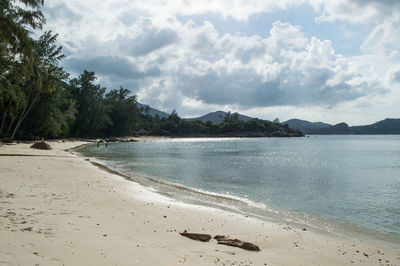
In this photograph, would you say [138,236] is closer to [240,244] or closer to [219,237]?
[219,237]

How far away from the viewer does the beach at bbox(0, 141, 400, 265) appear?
5.14 metres

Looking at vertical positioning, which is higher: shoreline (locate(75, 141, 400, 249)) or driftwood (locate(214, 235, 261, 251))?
driftwood (locate(214, 235, 261, 251))

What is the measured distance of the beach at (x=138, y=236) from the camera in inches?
202

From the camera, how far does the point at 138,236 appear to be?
6805mm

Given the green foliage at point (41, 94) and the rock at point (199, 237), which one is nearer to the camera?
the rock at point (199, 237)

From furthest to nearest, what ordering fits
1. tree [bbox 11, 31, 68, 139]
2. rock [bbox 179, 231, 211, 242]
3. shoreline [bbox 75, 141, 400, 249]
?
tree [bbox 11, 31, 68, 139]
shoreline [bbox 75, 141, 400, 249]
rock [bbox 179, 231, 211, 242]

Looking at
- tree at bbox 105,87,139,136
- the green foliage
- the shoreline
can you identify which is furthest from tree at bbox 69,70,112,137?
the shoreline

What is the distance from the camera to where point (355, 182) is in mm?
22188

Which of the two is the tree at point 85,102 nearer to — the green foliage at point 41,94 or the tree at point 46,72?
the green foliage at point 41,94

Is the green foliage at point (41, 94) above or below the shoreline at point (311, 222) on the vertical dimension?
above

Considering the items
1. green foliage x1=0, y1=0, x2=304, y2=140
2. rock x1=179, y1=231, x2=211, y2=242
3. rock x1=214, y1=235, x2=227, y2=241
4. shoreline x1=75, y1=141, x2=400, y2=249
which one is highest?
green foliage x1=0, y1=0, x2=304, y2=140

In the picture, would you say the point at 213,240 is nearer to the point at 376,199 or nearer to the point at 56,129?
the point at 376,199

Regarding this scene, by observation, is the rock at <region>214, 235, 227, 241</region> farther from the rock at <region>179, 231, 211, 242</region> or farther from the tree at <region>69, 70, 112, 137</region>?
the tree at <region>69, 70, 112, 137</region>

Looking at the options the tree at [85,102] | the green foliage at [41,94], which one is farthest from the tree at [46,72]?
the tree at [85,102]
